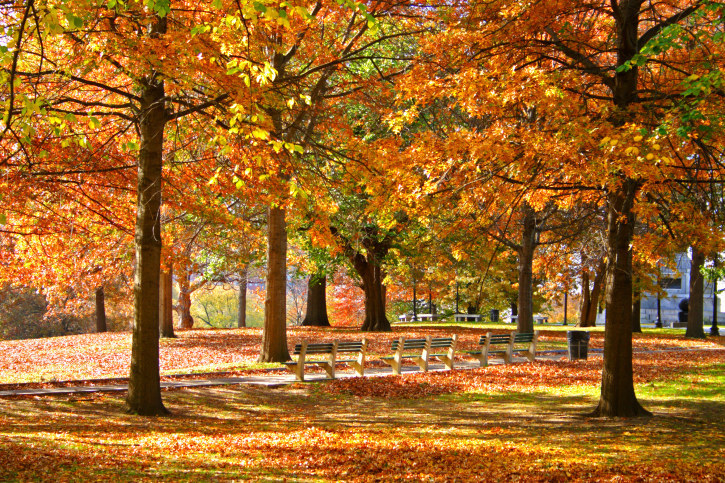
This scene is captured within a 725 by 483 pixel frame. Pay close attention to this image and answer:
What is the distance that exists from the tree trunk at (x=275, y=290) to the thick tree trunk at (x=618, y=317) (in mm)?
8191

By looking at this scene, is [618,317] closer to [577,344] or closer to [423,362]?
[423,362]

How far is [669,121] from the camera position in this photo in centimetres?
747

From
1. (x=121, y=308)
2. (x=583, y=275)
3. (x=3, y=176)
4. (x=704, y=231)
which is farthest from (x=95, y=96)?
(x=121, y=308)

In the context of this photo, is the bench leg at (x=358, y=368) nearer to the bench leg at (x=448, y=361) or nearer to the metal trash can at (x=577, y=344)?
the bench leg at (x=448, y=361)

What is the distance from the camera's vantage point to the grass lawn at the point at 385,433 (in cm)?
654

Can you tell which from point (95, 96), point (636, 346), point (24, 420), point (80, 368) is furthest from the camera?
point (636, 346)

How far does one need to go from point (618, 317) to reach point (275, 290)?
867 centimetres

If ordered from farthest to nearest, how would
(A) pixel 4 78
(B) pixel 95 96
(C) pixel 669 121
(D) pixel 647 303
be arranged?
1. (D) pixel 647 303
2. (B) pixel 95 96
3. (C) pixel 669 121
4. (A) pixel 4 78

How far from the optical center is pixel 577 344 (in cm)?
1867

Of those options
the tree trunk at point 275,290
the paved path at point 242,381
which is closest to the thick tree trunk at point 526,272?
the paved path at point 242,381

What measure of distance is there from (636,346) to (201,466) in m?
21.3

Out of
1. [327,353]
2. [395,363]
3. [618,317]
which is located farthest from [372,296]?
[618,317]

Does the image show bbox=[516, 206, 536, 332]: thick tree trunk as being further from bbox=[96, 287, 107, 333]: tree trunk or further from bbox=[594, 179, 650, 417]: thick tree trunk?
bbox=[96, 287, 107, 333]: tree trunk

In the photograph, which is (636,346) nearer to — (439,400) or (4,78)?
(439,400)
